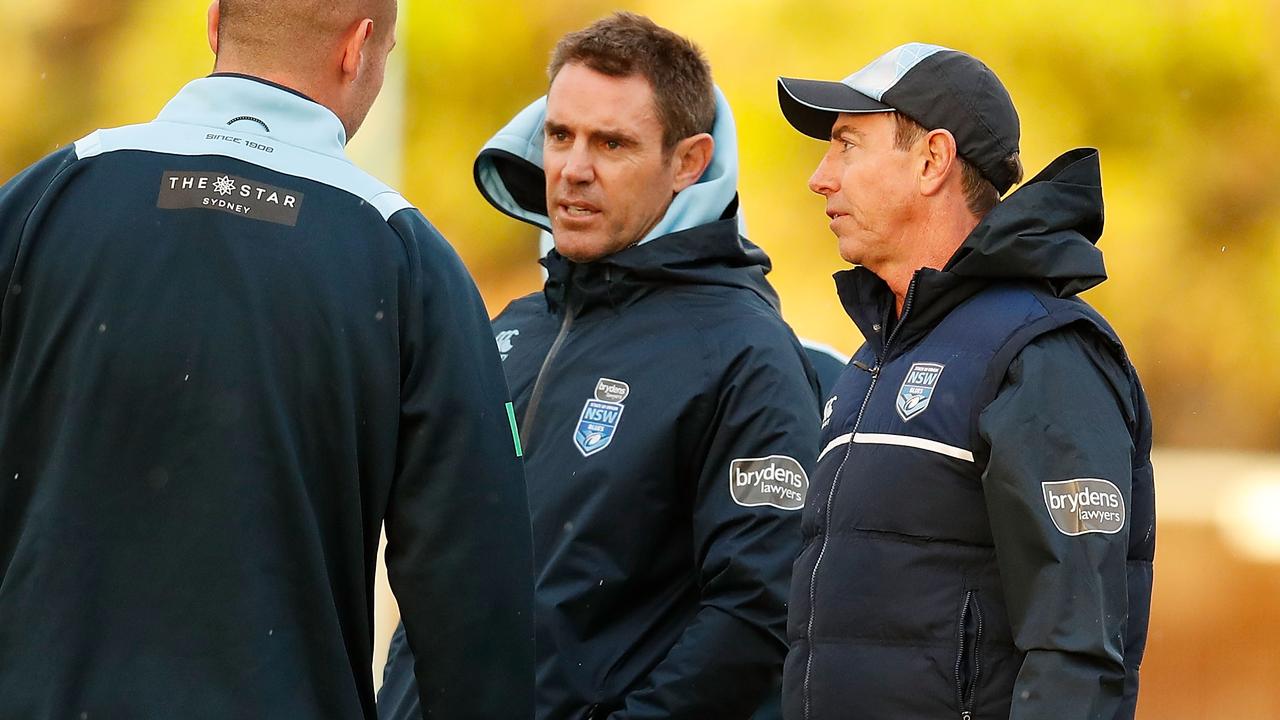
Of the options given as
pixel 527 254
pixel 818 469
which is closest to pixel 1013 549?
pixel 818 469

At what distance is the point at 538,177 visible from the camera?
3.87 meters

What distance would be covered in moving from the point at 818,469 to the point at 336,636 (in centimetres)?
91

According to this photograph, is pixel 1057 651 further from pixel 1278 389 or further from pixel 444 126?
pixel 444 126

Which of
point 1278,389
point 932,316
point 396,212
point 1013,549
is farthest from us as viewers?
point 1278,389

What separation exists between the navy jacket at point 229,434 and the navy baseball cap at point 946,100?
0.98 metres

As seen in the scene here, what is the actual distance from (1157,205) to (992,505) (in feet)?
9.83

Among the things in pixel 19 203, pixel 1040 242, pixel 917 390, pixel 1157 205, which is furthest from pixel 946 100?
pixel 1157 205

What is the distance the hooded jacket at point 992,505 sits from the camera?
7.47ft

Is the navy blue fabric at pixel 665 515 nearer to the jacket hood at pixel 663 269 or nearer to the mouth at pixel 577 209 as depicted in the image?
the jacket hood at pixel 663 269

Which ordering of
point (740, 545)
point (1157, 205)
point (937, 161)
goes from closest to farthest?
point (937, 161)
point (740, 545)
point (1157, 205)

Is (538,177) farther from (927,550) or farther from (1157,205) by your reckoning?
(1157,205)

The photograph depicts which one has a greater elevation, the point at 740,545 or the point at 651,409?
the point at 651,409

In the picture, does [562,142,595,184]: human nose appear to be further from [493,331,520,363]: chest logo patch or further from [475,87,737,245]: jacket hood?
[493,331,520,363]: chest logo patch

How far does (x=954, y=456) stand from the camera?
2.44 meters
